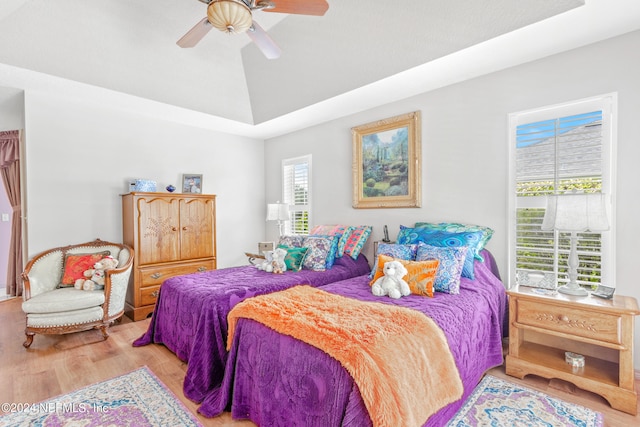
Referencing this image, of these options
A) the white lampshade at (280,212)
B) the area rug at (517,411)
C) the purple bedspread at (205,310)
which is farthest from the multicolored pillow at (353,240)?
the area rug at (517,411)

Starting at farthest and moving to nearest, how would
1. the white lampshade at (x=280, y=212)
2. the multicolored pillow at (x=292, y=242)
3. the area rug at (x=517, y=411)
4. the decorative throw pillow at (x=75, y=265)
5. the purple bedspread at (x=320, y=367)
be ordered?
the white lampshade at (x=280, y=212), the multicolored pillow at (x=292, y=242), the decorative throw pillow at (x=75, y=265), the area rug at (x=517, y=411), the purple bedspread at (x=320, y=367)

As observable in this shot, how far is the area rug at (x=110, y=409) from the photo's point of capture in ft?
6.14

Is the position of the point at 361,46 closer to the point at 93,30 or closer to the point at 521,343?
the point at 93,30

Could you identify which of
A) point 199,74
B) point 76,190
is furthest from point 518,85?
point 76,190

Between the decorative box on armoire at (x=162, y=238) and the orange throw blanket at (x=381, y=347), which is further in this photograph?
the decorative box on armoire at (x=162, y=238)

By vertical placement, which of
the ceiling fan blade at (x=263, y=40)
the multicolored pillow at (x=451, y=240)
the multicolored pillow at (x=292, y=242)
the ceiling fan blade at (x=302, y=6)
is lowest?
the multicolored pillow at (x=292, y=242)

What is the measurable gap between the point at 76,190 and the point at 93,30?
1.86 m

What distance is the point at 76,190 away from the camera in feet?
12.1

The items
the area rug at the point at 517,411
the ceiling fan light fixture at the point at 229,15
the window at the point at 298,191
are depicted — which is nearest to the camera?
the area rug at the point at 517,411

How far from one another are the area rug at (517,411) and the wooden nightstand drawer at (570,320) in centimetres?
46

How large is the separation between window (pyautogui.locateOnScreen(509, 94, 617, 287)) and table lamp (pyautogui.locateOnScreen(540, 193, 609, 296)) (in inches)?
9.8

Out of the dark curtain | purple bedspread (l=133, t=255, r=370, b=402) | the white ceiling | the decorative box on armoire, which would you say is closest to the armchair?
the decorative box on armoire

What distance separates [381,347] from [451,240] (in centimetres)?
160

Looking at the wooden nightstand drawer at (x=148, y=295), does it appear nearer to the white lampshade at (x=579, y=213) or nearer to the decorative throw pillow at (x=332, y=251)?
the decorative throw pillow at (x=332, y=251)
